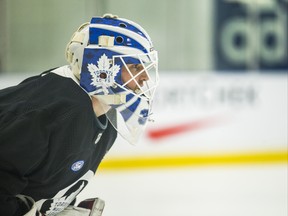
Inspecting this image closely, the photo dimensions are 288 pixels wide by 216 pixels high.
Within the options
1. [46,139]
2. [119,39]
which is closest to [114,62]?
[119,39]

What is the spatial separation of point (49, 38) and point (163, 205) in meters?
1.25

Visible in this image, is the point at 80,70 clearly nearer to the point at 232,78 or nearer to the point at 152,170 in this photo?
the point at 152,170

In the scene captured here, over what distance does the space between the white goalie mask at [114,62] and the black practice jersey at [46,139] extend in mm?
62

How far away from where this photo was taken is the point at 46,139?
4.84 feet

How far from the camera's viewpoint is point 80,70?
1.65 metres

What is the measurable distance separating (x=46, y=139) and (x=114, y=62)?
0.30 m

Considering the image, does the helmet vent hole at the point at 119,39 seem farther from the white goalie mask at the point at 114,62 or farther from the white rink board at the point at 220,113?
the white rink board at the point at 220,113

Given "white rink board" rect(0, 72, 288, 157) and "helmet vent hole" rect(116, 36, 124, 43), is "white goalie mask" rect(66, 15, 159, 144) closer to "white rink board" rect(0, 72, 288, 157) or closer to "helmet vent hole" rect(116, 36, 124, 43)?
"helmet vent hole" rect(116, 36, 124, 43)

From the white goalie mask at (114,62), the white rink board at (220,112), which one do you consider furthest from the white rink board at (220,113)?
the white goalie mask at (114,62)

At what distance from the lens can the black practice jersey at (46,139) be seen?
145 centimetres

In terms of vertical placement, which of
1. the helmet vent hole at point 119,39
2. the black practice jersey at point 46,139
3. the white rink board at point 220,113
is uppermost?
the helmet vent hole at point 119,39

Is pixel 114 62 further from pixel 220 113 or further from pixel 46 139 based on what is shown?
pixel 220 113

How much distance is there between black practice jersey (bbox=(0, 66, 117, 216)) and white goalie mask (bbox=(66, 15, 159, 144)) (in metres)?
0.06

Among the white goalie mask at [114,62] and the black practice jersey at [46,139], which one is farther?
the white goalie mask at [114,62]
